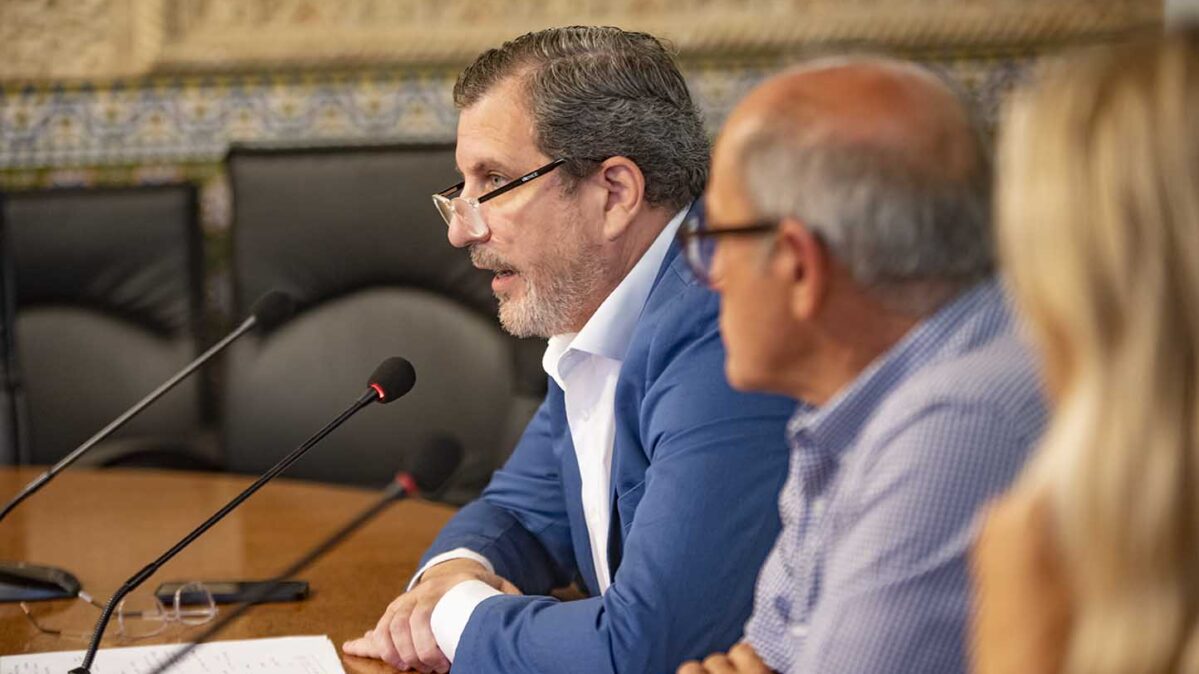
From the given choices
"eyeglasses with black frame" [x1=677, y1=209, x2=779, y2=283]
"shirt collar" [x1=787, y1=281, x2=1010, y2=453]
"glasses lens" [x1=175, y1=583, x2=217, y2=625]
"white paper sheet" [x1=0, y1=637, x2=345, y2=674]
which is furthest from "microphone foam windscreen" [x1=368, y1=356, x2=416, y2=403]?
"shirt collar" [x1=787, y1=281, x2=1010, y2=453]

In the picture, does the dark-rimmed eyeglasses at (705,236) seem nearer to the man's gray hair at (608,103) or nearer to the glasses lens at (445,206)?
the man's gray hair at (608,103)

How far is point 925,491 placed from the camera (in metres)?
1.04

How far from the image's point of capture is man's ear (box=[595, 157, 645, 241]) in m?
1.88

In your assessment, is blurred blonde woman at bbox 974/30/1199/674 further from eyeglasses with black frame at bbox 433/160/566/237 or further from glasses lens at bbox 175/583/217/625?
glasses lens at bbox 175/583/217/625

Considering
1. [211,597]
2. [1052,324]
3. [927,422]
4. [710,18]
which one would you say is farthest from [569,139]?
[710,18]

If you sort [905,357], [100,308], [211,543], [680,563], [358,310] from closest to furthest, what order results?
[905,357] < [680,563] < [211,543] < [358,310] < [100,308]

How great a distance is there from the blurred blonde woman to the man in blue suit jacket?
718mm

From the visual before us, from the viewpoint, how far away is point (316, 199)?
10.3ft

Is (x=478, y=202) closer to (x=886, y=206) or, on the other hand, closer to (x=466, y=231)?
(x=466, y=231)

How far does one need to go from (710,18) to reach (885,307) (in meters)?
2.56

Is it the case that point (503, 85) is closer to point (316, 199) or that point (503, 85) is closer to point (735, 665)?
point (735, 665)

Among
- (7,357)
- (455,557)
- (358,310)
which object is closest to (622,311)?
(455,557)

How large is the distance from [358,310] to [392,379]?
58.5 inches

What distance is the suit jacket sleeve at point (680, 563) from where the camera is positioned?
152cm
